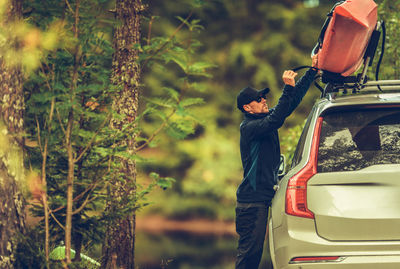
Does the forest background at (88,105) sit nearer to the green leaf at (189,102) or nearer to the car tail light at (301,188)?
Answer: the green leaf at (189,102)

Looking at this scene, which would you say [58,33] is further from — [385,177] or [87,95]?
[385,177]

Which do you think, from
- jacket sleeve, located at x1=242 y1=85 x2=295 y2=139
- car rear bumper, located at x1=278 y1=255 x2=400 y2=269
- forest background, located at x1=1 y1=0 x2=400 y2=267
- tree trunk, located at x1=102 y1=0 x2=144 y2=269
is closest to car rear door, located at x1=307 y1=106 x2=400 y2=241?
car rear bumper, located at x1=278 y1=255 x2=400 y2=269

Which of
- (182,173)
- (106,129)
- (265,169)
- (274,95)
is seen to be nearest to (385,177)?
(265,169)

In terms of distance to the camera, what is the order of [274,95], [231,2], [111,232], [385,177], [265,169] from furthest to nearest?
1. [231,2]
2. [274,95]
3. [111,232]
4. [265,169]
5. [385,177]

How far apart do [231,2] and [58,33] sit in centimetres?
2260

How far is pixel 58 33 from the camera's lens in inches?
232

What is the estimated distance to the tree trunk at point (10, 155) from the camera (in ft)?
20.0

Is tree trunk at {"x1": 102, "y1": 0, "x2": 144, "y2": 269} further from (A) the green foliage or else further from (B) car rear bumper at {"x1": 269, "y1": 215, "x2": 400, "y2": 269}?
(A) the green foliage

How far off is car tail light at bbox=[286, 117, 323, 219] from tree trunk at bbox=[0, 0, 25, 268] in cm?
240

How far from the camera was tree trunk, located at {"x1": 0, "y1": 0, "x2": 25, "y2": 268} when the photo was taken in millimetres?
6094

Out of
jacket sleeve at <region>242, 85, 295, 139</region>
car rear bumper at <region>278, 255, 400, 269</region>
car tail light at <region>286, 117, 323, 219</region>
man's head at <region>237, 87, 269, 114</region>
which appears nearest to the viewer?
car rear bumper at <region>278, 255, 400, 269</region>

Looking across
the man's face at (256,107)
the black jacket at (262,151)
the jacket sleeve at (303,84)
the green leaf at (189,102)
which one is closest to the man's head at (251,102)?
the man's face at (256,107)

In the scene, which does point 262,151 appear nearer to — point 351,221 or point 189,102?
point 189,102

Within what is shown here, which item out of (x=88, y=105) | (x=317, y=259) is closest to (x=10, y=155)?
(x=88, y=105)
